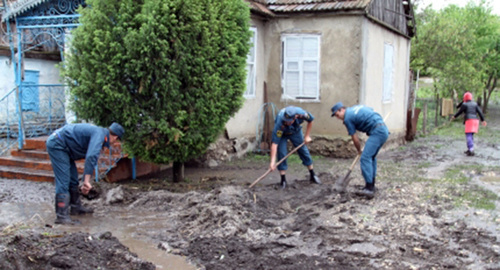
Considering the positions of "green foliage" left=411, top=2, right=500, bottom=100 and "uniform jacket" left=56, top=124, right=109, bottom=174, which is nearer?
"uniform jacket" left=56, top=124, right=109, bottom=174

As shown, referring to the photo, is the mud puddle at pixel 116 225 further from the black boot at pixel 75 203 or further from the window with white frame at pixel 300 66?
the window with white frame at pixel 300 66

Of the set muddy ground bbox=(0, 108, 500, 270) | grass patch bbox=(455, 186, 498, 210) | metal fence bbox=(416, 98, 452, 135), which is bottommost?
muddy ground bbox=(0, 108, 500, 270)

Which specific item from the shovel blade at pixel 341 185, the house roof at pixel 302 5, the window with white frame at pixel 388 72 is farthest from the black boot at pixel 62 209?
the window with white frame at pixel 388 72

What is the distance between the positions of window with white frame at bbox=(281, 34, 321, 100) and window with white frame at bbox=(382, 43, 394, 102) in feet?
8.60

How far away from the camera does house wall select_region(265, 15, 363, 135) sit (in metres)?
11.5

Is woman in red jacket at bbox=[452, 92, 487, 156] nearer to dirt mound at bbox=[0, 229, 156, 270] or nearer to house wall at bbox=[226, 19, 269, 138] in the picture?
house wall at bbox=[226, 19, 269, 138]

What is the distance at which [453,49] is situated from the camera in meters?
20.6

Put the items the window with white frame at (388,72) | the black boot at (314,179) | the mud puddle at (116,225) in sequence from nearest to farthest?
1. the mud puddle at (116,225)
2. the black boot at (314,179)
3. the window with white frame at (388,72)

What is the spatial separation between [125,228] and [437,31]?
1851 centimetres

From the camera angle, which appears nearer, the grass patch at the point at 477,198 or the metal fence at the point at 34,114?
the grass patch at the point at 477,198

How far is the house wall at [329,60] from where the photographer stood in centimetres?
1153

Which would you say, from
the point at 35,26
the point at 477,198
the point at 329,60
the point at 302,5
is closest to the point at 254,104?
the point at 329,60

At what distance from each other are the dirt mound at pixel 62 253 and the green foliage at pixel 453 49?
1917 centimetres

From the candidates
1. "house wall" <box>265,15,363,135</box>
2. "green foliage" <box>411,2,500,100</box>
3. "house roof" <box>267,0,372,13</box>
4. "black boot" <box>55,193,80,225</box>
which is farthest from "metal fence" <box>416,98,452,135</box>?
"black boot" <box>55,193,80,225</box>
